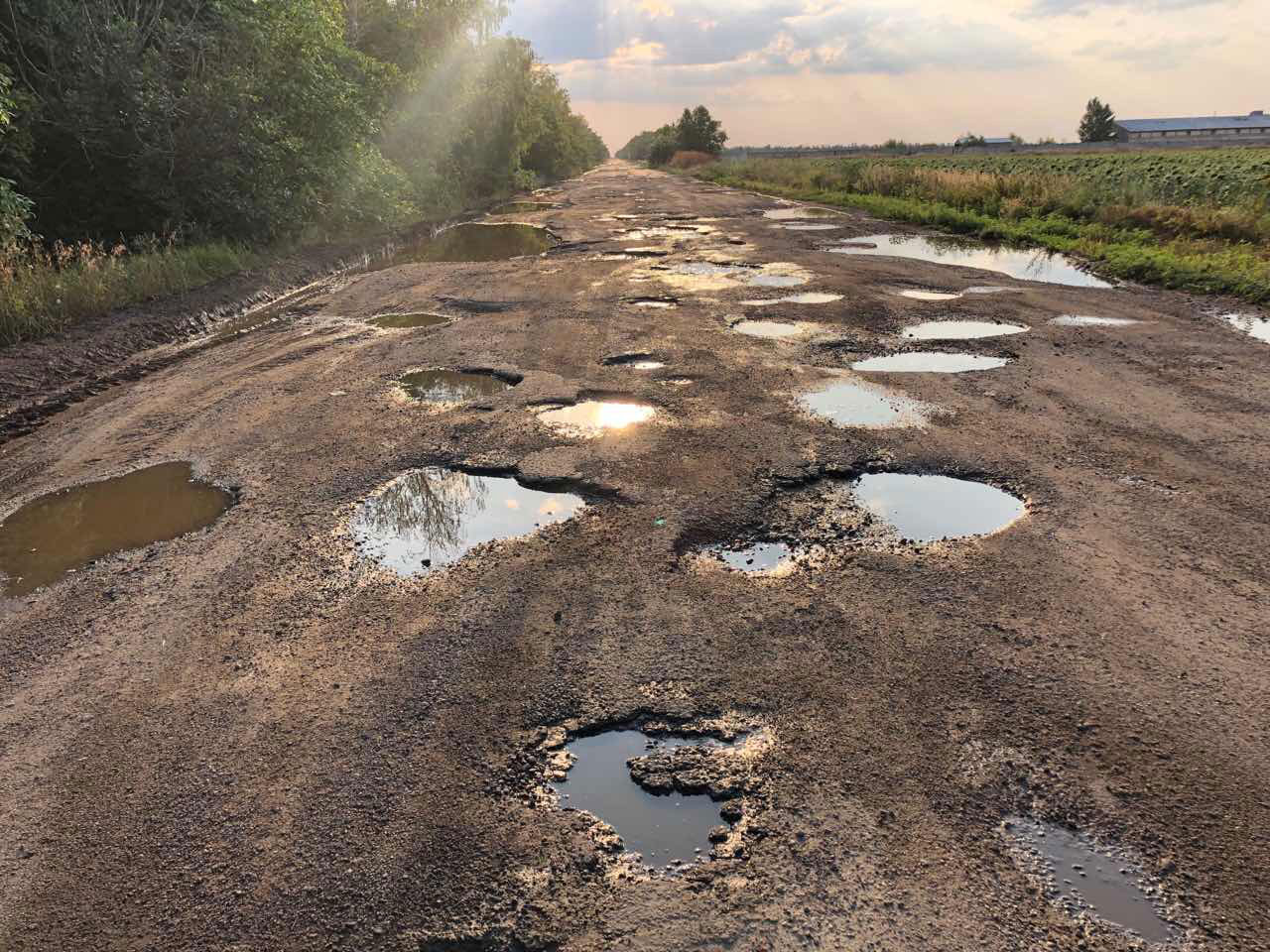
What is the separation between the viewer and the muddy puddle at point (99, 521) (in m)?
4.15

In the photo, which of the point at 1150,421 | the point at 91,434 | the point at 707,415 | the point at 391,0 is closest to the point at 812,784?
the point at 707,415

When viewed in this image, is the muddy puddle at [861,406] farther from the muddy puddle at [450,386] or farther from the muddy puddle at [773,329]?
the muddy puddle at [450,386]

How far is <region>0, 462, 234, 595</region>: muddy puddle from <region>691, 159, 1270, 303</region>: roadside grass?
11990mm

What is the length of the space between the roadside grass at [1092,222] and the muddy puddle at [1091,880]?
10094mm

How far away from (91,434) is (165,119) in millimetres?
9089

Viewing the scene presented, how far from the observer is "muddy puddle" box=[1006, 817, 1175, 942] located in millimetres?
2016

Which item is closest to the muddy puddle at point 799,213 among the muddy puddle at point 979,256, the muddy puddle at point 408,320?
the muddy puddle at point 979,256

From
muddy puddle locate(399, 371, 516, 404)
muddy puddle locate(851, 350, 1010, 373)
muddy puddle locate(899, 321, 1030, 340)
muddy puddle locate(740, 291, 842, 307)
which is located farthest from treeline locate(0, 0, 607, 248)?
muddy puddle locate(899, 321, 1030, 340)

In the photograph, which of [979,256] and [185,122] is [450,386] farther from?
[979,256]

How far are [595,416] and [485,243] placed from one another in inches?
533

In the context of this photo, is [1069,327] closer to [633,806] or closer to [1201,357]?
[1201,357]

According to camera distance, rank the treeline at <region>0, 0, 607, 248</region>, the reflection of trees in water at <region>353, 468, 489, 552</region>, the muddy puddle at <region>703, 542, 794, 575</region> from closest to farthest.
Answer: the muddy puddle at <region>703, 542, 794, 575</region>, the reflection of trees in water at <region>353, 468, 489, 552</region>, the treeline at <region>0, 0, 607, 248</region>

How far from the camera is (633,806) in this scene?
245 centimetres

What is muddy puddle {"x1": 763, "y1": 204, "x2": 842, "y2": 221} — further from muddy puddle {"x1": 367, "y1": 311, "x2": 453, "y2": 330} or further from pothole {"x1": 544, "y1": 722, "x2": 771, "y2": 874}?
pothole {"x1": 544, "y1": 722, "x2": 771, "y2": 874}
